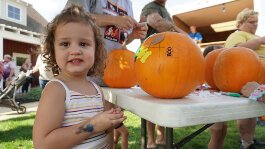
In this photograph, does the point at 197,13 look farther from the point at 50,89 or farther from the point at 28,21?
the point at 28,21

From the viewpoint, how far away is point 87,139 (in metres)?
1.15

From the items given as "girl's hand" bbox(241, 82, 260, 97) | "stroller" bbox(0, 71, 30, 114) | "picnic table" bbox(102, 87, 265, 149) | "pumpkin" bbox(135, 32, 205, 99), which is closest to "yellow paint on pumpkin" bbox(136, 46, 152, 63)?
"pumpkin" bbox(135, 32, 205, 99)

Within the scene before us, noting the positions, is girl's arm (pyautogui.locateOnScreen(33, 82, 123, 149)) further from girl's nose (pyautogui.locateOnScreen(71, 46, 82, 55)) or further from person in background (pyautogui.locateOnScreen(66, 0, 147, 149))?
person in background (pyautogui.locateOnScreen(66, 0, 147, 149))

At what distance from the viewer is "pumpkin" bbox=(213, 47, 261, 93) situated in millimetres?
1184

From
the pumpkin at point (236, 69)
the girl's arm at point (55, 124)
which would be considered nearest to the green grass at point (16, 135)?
the girl's arm at point (55, 124)

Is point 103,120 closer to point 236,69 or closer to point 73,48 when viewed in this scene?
point 73,48

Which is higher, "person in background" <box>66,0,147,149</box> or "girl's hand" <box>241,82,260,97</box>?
"person in background" <box>66,0,147,149</box>

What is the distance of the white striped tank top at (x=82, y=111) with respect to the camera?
112 cm

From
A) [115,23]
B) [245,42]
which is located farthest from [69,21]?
[245,42]

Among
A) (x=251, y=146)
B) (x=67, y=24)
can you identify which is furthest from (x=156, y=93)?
(x=251, y=146)

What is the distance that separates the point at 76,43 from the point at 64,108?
12.4 inches

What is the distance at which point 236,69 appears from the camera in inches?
47.1

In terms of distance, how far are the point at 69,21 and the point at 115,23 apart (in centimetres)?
39

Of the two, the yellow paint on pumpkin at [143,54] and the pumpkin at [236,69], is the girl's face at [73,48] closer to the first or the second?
the yellow paint on pumpkin at [143,54]
